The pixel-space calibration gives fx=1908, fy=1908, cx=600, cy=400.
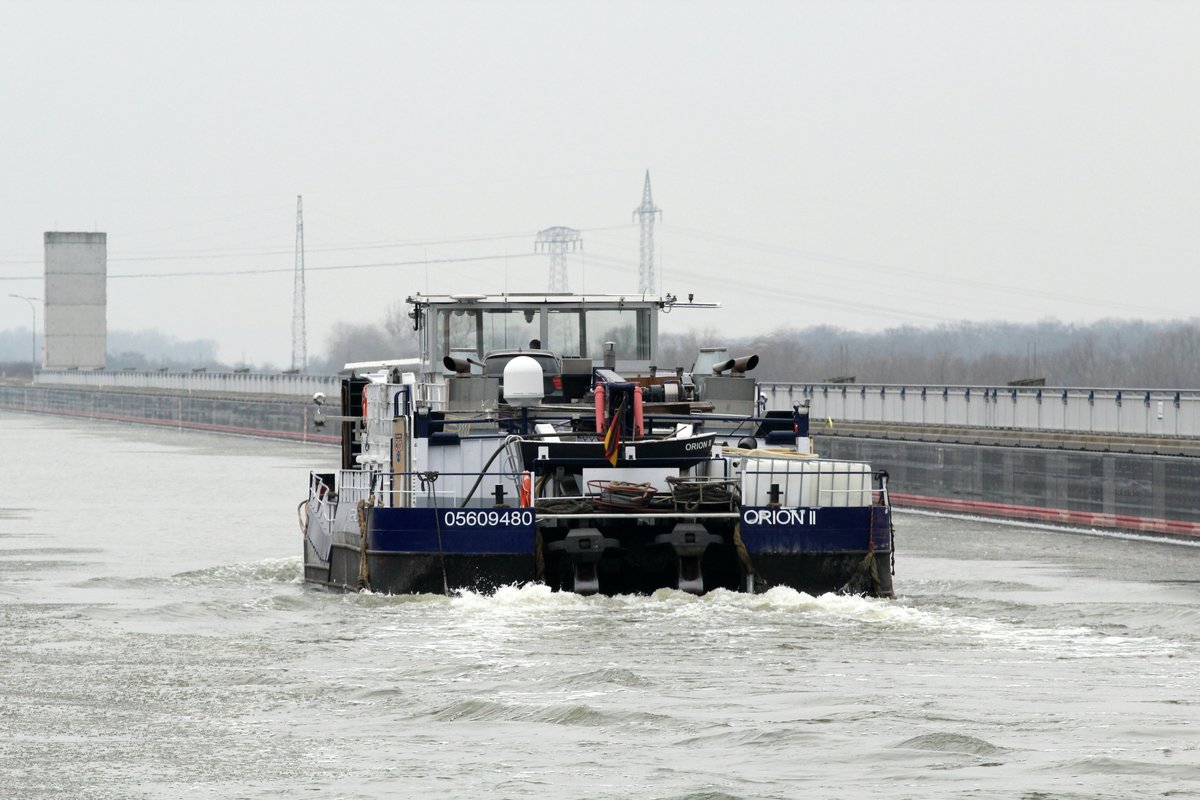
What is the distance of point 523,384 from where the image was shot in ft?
89.1

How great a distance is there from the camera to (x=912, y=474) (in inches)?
2109

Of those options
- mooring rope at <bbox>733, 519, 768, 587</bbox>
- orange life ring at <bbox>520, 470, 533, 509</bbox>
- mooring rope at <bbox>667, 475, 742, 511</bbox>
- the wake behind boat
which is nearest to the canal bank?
the wake behind boat

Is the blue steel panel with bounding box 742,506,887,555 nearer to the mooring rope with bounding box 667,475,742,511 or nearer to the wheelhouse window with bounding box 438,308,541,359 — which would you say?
the mooring rope with bounding box 667,475,742,511

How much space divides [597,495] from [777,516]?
259 cm

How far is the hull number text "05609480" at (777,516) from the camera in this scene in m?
25.3

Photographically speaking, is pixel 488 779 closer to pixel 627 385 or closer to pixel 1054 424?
pixel 627 385

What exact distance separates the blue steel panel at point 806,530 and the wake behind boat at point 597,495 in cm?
2

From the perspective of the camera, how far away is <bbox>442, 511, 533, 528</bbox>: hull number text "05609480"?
2511 centimetres

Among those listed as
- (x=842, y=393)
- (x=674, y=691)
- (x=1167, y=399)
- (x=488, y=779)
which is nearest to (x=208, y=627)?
(x=674, y=691)

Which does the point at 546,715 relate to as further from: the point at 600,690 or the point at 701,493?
the point at 701,493

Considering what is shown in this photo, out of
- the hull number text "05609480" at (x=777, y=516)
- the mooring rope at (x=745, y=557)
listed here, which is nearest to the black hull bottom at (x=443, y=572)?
the mooring rope at (x=745, y=557)

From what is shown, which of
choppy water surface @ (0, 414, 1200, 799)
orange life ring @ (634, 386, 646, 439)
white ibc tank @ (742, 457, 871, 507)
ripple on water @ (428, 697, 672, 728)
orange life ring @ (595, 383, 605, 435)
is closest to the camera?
choppy water surface @ (0, 414, 1200, 799)

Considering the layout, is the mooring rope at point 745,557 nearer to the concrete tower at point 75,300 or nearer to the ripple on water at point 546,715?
the ripple on water at point 546,715

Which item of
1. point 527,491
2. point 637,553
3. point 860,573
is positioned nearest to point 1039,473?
point 860,573
